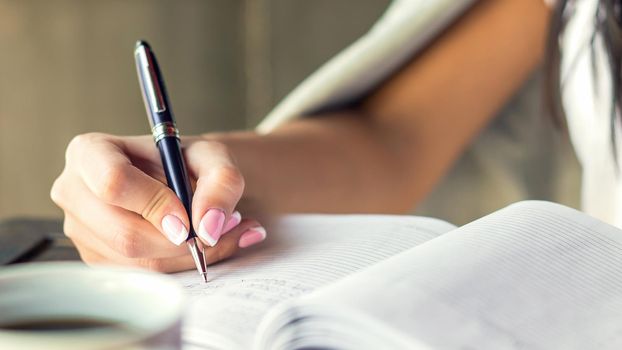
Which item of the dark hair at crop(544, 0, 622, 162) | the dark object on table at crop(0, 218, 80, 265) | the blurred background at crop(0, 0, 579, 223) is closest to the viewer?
the dark object on table at crop(0, 218, 80, 265)

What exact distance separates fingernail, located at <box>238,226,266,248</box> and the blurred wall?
1.44m

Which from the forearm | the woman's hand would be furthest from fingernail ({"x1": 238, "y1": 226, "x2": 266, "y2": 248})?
the forearm

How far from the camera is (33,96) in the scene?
1.92 m

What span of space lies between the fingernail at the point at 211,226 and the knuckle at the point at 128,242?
4cm

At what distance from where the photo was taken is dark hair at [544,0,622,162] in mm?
684

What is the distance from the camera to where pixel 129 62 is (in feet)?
6.35

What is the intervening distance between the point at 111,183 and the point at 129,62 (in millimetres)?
1558

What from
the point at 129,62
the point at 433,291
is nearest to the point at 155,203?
the point at 433,291

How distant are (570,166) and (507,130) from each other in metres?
0.11

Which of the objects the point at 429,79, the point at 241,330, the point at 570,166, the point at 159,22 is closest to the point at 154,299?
the point at 241,330

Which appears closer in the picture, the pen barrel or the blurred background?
the pen barrel

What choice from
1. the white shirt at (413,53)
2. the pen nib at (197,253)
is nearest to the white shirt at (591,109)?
the white shirt at (413,53)

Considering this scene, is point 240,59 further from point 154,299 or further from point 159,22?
point 154,299

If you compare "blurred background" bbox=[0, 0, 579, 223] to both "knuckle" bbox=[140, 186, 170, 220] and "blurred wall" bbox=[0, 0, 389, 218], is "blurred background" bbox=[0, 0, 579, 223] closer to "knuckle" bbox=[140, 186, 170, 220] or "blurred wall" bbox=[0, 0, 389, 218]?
"blurred wall" bbox=[0, 0, 389, 218]
